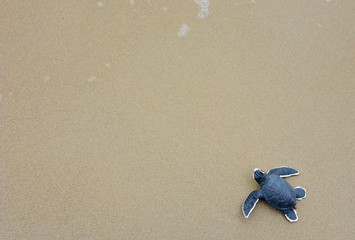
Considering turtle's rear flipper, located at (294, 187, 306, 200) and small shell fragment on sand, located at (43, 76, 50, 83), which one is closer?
turtle's rear flipper, located at (294, 187, 306, 200)

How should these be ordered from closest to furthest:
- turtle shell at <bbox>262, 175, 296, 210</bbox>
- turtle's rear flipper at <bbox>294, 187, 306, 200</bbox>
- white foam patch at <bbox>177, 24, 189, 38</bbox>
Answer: turtle shell at <bbox>262, 175, 296, 210</bbox>
turtle's rear flipper at <bbox>294, 187, 306, 200</bbox>
white foam patch at <bbox>177, 24, 189, 38</bbox>

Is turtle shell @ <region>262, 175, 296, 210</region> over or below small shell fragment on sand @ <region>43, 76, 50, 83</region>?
over

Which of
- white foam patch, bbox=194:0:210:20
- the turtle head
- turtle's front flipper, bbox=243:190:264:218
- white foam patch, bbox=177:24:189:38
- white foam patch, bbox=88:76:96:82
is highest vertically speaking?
white foam patch, bbox=194:0:210:20

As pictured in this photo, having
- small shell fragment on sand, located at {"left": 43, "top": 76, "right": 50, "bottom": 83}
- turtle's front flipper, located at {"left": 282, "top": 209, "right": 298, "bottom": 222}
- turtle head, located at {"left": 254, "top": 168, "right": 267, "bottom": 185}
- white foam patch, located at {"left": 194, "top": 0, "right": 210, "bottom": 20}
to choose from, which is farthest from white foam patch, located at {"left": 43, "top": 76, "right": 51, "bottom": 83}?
turtle's front flipper, located at {"left": 282, "top": 209, "right": 298, "bottom": 222}

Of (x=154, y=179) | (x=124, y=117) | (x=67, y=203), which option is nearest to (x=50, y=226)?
(x=67, y=203)

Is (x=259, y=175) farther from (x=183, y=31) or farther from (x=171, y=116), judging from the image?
(x=183, y=31)

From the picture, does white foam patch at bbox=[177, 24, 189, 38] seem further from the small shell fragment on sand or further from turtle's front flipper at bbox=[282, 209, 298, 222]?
turtle's front flipper at bbox=[282, 209, 298, 222]

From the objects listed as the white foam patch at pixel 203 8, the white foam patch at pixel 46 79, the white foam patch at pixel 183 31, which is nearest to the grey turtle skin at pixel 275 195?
the white foam patch at pixel 183 31

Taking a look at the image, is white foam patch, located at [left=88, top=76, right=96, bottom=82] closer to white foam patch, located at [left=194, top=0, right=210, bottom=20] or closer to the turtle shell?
white foam patch, located at [left=194, top=0, right=210, bottom=20]

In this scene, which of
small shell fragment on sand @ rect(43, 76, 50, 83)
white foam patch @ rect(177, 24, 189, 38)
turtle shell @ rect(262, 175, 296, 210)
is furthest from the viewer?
white foam patch @ rect(177, 24, 189, 38)
